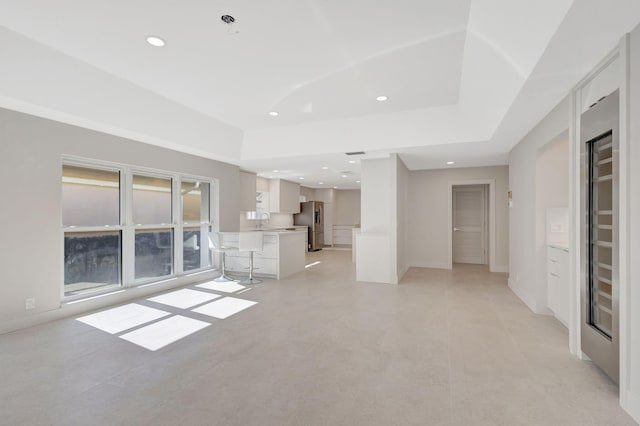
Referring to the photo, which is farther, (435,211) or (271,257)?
(435,211)

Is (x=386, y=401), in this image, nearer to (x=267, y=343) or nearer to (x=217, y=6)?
(x=267, y=343)

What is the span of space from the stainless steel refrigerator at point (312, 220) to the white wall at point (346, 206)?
820mm

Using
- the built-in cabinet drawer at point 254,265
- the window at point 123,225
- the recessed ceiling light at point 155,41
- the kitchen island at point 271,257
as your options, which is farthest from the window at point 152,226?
the recessed ceiling light at point 155,41

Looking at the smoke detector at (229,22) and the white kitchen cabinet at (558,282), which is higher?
the smoke detector at (229,22)

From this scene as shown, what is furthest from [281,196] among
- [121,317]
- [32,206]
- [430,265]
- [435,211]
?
[32,206]

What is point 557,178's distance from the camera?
3967 mm

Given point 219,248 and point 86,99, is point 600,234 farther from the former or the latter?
point 219,248

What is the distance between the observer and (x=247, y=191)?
774 cm

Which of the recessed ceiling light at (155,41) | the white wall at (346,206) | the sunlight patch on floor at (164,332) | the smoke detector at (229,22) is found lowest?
the sunlight patch on floor at (164,332)

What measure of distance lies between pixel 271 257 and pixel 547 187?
4.72 metres

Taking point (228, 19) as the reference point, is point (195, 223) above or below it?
below

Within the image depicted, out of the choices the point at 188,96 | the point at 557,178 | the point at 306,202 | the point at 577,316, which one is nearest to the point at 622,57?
the point at 577,316

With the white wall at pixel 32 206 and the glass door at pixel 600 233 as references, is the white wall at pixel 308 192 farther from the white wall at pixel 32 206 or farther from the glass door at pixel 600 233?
the glass door at pixel 600 233

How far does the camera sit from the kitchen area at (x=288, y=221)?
20.6 feet
